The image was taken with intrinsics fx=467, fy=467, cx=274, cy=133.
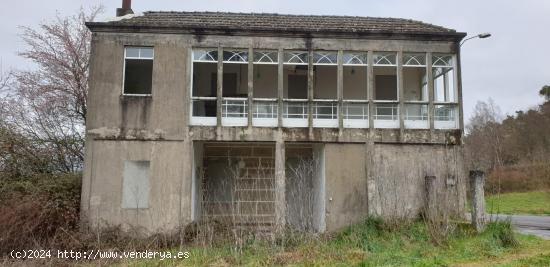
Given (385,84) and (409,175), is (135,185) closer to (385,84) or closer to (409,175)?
(409,175)

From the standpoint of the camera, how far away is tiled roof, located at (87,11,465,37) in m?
16.2

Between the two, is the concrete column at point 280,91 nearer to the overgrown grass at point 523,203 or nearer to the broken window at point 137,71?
the broken window at point 137,71

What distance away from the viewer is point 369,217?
15.5 m

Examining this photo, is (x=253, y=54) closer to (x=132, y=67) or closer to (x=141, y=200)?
(x=132, y=67)

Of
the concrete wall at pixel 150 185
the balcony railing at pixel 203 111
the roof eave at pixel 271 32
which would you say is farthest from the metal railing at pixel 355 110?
the concrete wall at pixel 150 185

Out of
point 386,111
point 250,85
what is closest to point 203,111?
point 250,85

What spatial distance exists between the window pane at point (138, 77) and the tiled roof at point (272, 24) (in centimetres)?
125

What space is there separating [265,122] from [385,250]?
19.7ft

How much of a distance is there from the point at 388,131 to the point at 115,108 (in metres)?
9.36

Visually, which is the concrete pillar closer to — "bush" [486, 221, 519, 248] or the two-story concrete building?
the two-story concrete building

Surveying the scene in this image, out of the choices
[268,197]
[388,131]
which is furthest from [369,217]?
[268,197]

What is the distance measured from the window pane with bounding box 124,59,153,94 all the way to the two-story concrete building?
35 millimetres

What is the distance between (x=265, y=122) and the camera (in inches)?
637

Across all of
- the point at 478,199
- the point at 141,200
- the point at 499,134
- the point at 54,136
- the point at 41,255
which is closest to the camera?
the point at 41,255
